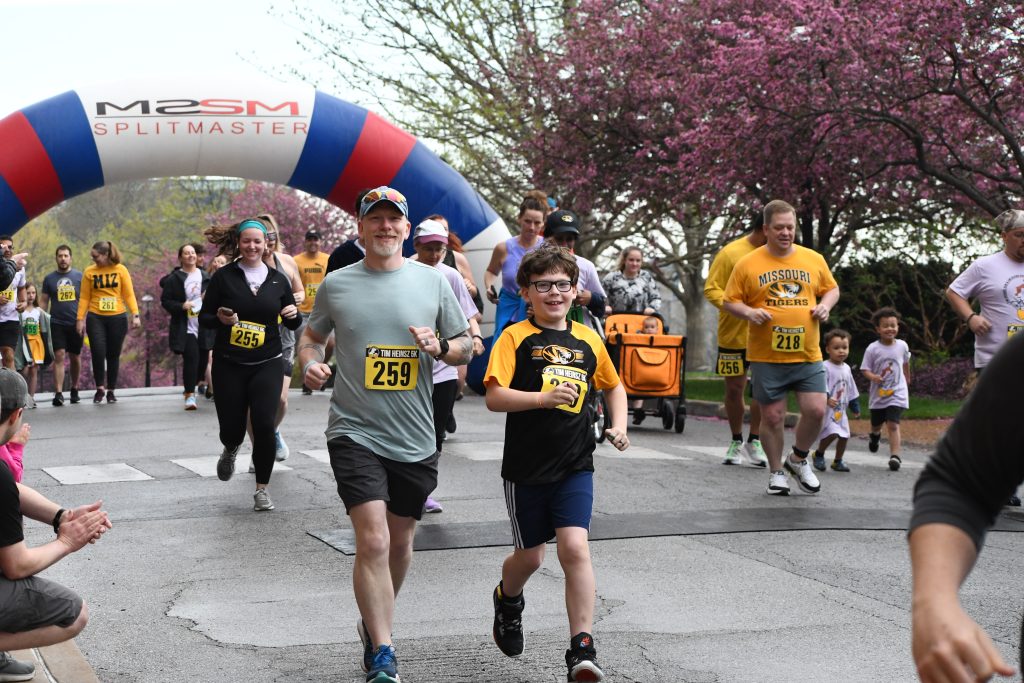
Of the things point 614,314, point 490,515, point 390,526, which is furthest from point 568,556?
point 614,314

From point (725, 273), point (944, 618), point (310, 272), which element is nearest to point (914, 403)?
point (310, 272)

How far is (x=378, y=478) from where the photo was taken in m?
4.92

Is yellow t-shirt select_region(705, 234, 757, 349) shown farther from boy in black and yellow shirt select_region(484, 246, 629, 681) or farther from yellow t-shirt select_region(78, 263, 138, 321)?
yellow t-shirt select_region(78, 263, 138, 321)

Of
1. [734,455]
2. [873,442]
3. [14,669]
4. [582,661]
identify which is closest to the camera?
[582,661]

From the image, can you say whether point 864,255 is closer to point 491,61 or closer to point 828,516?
point 491,61

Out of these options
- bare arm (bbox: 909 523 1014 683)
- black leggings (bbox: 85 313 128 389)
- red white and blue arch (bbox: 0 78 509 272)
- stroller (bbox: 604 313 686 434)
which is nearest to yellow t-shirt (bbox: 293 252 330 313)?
red white and blue arch (bbox: 0 78 509 272)

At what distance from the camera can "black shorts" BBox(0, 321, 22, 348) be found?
49.4 ft

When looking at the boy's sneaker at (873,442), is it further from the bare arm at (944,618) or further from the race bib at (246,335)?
the bare arm at (944,618)

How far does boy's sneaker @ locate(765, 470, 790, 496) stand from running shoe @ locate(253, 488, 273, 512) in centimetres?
322

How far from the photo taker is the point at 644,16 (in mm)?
22375

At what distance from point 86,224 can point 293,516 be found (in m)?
47.6

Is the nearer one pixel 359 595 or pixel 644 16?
pixel 359 595

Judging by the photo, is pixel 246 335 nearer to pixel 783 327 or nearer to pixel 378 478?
pixel 783 327

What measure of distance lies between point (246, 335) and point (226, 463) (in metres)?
1.09
